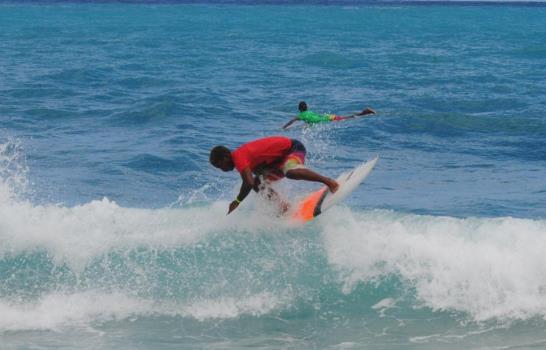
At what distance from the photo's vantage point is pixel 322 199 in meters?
9.52

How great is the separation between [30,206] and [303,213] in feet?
11.8

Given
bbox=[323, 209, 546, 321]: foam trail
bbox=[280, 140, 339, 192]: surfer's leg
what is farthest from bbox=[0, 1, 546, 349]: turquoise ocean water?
bbox=[280, 140, 339, 192]: surfer's leg

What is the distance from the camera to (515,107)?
24.2m

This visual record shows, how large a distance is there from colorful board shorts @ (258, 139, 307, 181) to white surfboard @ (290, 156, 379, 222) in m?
0.48

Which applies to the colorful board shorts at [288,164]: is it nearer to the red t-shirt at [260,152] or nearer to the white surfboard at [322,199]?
the red t-shirt at [260,152]

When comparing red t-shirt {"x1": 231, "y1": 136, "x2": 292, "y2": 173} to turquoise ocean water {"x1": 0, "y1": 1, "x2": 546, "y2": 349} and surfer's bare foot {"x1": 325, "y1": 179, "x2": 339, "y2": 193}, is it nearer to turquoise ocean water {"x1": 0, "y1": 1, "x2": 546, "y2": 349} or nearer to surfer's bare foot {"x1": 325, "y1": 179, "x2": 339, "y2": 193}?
surfer's bare foot {"x1": 325, "y1": 179, "x2": 339, "y2": 193}

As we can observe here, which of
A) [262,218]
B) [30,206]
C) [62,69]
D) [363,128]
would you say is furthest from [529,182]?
[62,69]

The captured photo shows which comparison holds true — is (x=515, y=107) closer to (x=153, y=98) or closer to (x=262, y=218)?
(x=153, y=98)

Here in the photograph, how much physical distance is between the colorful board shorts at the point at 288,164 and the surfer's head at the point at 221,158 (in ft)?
2.00

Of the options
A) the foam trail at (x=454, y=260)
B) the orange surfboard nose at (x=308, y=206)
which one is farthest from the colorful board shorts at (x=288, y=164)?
the foam trail at (x=454, y=260)

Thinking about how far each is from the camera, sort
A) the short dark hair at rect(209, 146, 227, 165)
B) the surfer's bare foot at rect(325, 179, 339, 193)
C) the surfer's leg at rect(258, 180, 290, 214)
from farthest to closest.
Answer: the surfer's leg at rect(258, 180, 290, 214), the surfer's bare foot at rect(325, 179, 339, 193), the short dark hair at rect(209, 146, 227, 165)

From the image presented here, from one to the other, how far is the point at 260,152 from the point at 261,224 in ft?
3.79

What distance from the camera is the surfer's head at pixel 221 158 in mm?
8641

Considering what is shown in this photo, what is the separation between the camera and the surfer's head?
864cm
